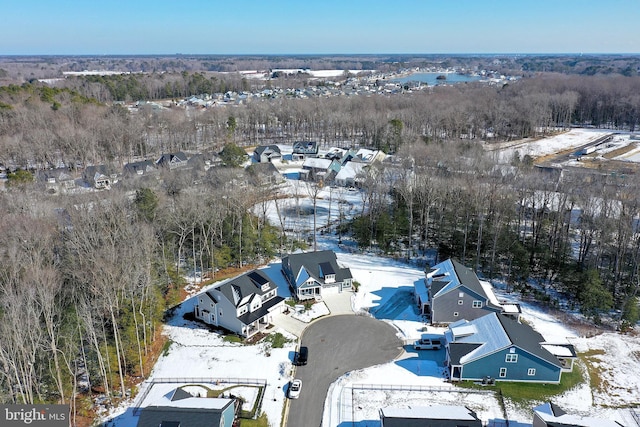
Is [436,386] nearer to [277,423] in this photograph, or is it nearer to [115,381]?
[277,423]

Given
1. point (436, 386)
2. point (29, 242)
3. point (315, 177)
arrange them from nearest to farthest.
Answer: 1. point (436, 386)
2. point (29, 242)
3. point (315, 177)

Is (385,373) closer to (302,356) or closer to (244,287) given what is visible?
(302,356)

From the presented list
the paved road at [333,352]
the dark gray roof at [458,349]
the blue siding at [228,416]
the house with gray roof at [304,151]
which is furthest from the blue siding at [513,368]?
the house with gray roof at [304,151]

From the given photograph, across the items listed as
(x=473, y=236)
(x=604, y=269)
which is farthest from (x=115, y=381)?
(x=604, y=269)

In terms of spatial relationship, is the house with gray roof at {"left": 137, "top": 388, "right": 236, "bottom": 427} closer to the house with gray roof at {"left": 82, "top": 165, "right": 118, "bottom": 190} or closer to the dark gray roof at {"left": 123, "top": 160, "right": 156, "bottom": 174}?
the house with gray roof at {"left": 82, "top": 165, "right": 118, "bottom": 190}

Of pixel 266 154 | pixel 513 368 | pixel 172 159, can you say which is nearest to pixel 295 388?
pixel 513 368

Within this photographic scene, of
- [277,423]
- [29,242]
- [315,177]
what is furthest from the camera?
[315,177]

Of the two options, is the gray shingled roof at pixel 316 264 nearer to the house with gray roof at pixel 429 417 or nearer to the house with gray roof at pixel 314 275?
the house with gray roof at pixel 314 275
